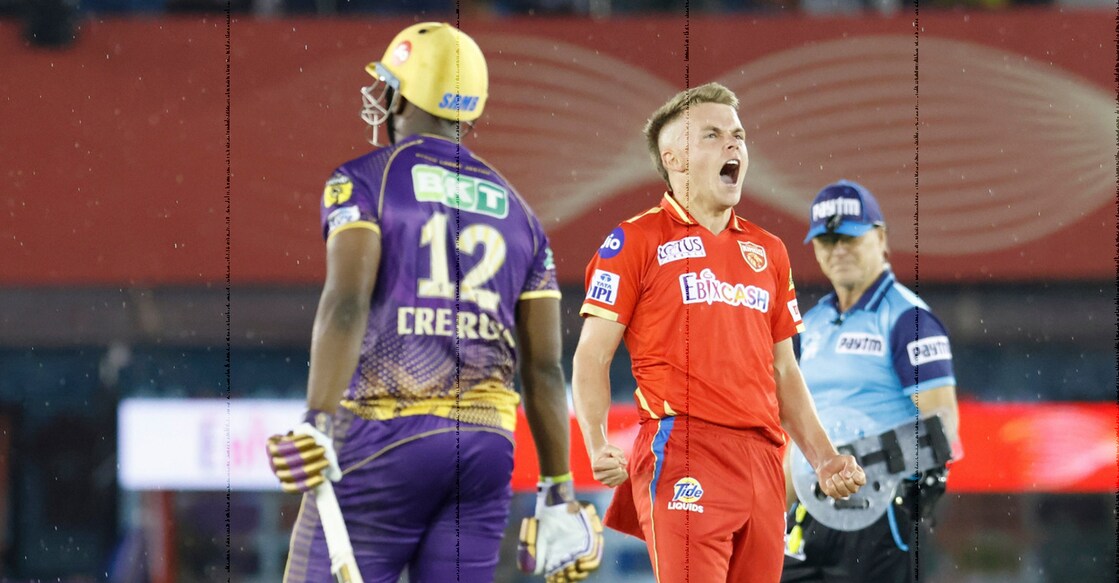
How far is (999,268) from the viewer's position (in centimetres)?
1350

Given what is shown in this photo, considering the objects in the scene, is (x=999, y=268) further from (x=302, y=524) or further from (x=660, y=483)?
(x=302, y=524)

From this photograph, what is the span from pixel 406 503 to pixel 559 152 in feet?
29.0

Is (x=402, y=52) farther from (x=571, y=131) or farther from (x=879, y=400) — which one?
(x=571, y=131)

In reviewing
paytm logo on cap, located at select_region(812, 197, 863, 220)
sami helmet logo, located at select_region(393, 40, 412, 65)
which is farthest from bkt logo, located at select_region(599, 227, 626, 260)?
paytm logo on cap, located at select_region(812, 197, 863, 220)

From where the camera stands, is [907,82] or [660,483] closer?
[660,483]

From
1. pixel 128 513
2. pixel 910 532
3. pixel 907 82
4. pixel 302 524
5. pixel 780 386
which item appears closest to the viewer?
pixel 302 524

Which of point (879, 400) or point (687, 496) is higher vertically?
point (879, 400)

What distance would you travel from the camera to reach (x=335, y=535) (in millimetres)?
4344

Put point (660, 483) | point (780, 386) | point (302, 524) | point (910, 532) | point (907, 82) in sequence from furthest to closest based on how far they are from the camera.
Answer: point (907, 82), point (910, 532), point (780, 386), point (660, 483), point (302, 524)

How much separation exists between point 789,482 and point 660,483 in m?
Result: 1.64

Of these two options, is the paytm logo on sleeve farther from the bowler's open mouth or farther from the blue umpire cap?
the blue umpire cap

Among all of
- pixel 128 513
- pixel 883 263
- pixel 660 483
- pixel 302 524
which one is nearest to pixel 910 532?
pixel 883 263

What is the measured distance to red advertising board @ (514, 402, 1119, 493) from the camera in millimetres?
12469

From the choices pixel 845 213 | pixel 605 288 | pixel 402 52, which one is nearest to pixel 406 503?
pixel 605 288
